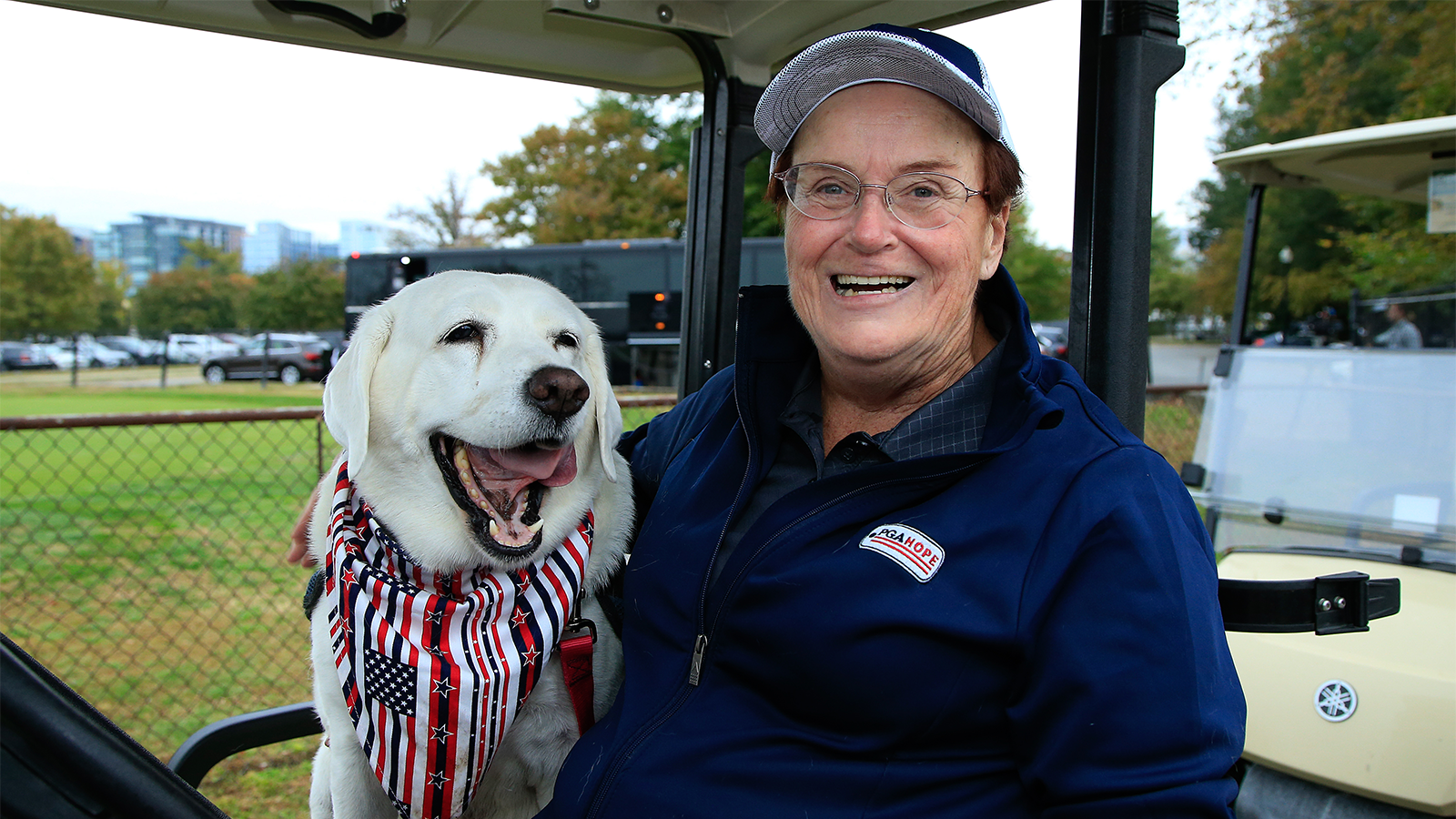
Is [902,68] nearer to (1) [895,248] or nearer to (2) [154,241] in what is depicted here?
(1) [895,248]

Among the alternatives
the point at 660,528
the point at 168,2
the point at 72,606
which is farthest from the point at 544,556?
the point at 72,606

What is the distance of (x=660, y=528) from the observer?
175 cm

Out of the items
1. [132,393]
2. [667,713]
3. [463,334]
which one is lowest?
[132,393]

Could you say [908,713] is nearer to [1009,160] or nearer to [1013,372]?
[1013,372]

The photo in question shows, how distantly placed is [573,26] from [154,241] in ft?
93.6

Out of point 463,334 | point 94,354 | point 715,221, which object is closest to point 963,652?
point 463,334

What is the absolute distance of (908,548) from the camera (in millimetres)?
1321

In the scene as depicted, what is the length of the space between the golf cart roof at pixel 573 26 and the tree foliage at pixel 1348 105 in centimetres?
906

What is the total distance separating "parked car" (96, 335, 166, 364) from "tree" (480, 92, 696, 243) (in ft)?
32.7

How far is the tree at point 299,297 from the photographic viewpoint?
81.7 feet

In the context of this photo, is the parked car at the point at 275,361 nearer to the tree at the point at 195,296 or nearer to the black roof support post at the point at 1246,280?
the tree at the point at 195,296

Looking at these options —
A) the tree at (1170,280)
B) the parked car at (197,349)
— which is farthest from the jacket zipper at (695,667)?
the tree at (1170,280)

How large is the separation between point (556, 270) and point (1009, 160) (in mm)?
17625

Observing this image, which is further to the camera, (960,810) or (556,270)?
(556,270)
